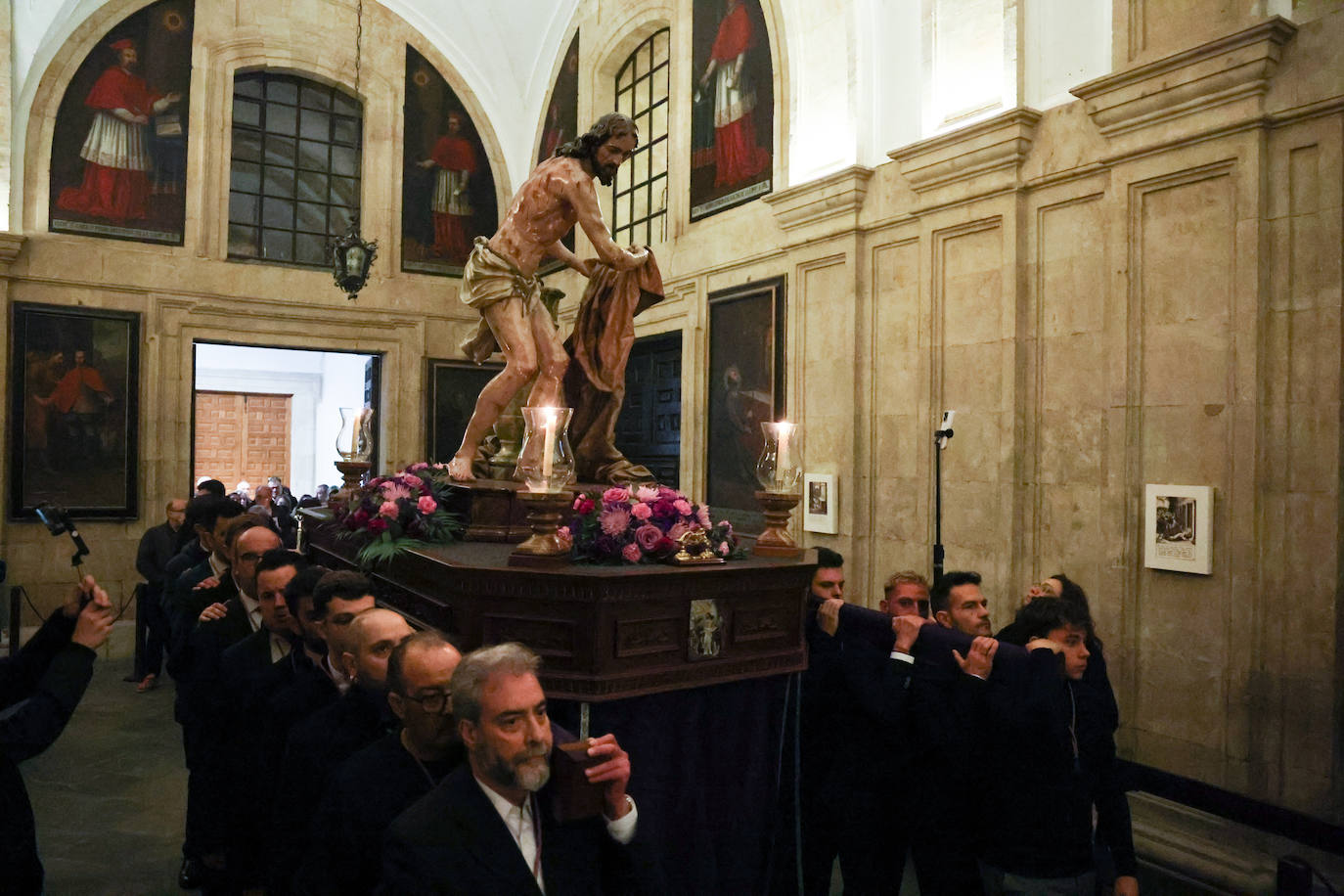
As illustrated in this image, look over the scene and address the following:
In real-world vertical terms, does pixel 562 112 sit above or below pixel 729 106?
above

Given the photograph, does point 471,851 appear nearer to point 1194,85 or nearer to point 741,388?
point 1194,85

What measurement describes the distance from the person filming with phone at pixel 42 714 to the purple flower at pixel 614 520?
1693 mm

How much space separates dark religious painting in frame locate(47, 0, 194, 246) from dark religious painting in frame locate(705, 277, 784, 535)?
701cm

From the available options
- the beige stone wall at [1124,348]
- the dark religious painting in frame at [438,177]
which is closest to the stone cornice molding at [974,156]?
the beige stone wall at [1124,348]

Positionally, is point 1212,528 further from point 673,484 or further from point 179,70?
point 179,70

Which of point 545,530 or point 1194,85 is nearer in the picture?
point 545,530

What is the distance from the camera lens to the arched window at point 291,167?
455 inches

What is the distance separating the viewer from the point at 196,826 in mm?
3824

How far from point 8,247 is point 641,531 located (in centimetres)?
978

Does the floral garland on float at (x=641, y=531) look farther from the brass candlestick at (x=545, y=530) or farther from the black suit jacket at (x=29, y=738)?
the black suit jacket at (x=29, y=738)

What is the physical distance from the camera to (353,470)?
6.09m

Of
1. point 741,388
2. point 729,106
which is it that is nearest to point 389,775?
point 741,388

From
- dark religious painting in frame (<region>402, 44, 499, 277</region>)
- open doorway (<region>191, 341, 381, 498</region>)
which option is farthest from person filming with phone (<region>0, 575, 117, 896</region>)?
open doorway (<region>191, 341, 381, 498</region>)

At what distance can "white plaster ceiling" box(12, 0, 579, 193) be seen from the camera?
1227 cm
